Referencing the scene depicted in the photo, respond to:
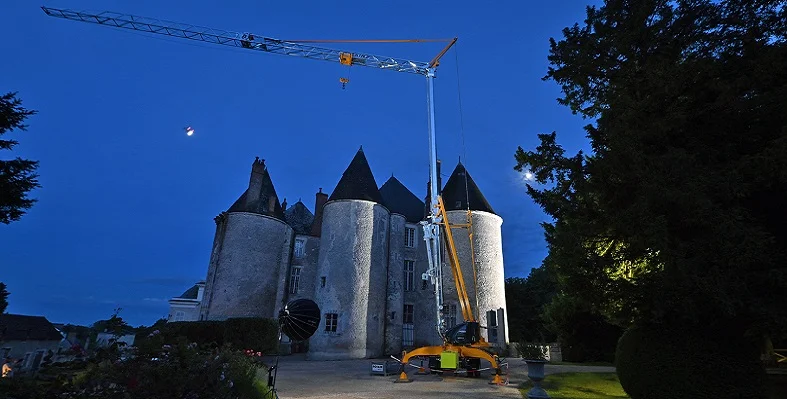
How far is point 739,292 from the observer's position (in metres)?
7.15

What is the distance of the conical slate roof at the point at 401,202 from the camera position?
32938mm

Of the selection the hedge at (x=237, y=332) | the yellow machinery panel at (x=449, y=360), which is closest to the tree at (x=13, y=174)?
the hedge at (x=237, y=332)

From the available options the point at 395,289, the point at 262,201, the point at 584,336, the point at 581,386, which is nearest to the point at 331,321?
the point at 395,289

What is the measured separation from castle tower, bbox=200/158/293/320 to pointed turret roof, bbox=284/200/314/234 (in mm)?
2997

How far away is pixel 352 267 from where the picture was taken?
2611cm

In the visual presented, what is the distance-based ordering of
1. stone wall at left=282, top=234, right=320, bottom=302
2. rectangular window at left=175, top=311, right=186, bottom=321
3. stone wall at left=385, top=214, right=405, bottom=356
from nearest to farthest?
stone wall at left=385, top=214, right=405, bottom=356 → stone wall at left=282, top=234, right=320, bottom=302 → rectangular window at left=175, top=311, right=186, bottom=321

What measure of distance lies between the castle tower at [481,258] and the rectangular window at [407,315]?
293 cm

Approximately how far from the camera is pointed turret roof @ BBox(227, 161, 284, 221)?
28.5 metres

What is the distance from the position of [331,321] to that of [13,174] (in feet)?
57.5

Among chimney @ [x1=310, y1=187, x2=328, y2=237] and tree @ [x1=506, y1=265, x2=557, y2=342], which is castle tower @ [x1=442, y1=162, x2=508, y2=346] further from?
tree @ [x1=506, y1=265, x2=557, y2=342]

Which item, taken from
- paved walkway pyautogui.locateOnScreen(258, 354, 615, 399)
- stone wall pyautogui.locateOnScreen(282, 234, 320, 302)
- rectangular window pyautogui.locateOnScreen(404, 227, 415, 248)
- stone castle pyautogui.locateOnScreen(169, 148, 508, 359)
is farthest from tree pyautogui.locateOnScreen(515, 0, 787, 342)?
stone wall pyautogui.locateOnScreen(282, 234, 320, 302)

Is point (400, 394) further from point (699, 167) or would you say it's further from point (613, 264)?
point (699, 167)

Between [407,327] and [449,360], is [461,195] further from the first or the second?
[449,360]

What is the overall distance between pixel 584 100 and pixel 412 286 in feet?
68.1
